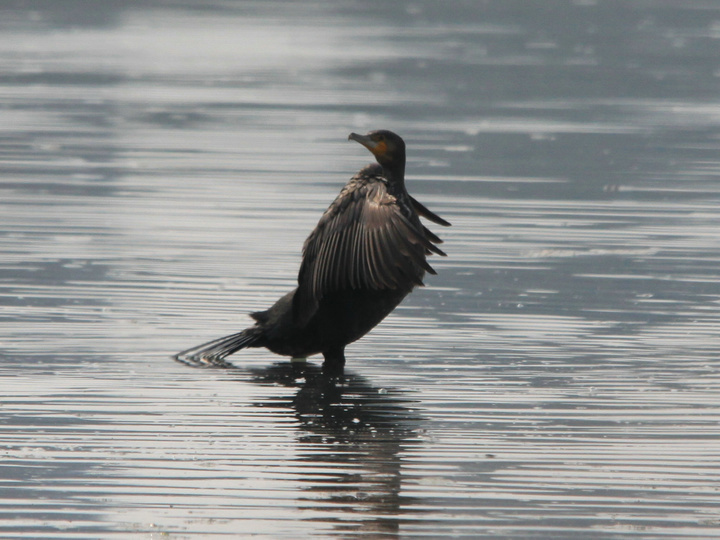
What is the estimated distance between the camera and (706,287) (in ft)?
29.6

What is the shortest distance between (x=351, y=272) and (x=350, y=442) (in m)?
1.14

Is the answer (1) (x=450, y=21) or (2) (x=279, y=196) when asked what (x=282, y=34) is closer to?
(1) (x=450, y=21)

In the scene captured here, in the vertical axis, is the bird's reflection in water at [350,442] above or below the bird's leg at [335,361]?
below

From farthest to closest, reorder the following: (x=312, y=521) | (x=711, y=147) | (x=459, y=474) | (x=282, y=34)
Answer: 1. (x=282, y=34)
2. (x=711, y=147)
3. (x=459, y=474)
4. (x=312, y=521)

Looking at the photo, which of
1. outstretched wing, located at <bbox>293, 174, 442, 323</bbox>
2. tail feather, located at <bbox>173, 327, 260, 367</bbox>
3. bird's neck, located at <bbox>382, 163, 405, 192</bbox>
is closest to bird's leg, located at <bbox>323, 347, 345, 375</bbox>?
outstretched wing, located at <bbox>293, 174, 442, 323</bbox>

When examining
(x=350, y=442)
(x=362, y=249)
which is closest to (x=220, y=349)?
(x=362, y=249)

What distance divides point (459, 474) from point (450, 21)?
3420cm

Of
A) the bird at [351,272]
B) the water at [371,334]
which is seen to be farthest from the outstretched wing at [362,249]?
the water at [371,334]

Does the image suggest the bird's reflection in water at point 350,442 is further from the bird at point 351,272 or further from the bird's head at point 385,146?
the bird's head at point 385,146

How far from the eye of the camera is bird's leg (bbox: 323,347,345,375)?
24.3 feet

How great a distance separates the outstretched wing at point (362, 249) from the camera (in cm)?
684

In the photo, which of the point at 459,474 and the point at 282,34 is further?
the point at 282,34

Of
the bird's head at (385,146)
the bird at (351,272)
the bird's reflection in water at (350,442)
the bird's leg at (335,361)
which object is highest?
the bird's head at (385,146)

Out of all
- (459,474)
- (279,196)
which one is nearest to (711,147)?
(279,196)
